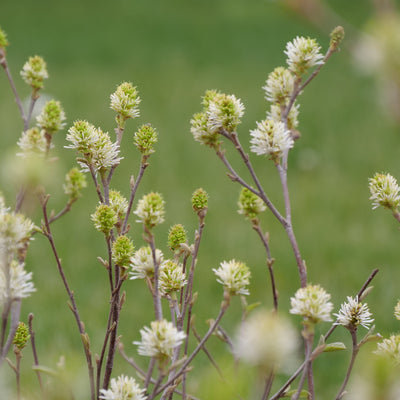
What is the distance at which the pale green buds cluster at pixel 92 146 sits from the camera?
917mm

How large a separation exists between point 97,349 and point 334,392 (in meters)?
0.89

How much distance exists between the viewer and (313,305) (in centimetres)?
76

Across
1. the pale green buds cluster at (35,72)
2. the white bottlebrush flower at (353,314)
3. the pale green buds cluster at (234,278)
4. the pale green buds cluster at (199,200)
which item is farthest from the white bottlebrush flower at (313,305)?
the pale green buds cluster at (35,72)

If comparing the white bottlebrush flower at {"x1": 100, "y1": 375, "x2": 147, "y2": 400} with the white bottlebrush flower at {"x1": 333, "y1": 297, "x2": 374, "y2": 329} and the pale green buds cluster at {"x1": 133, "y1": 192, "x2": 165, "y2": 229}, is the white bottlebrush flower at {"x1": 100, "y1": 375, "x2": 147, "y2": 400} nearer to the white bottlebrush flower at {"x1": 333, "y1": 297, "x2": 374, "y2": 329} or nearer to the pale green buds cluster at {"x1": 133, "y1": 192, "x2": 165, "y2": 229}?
the pale green buds cluster at {"x1": 133, "y1": 192, "x2": 165, "y2": 229}

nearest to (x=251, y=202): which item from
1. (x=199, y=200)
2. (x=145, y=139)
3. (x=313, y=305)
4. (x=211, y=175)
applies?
(x=199, y=200)

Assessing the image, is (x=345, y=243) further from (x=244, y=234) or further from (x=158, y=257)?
(x=158, y=257)

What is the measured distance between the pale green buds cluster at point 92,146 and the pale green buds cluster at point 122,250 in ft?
0.42

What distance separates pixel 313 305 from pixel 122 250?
0.31 m

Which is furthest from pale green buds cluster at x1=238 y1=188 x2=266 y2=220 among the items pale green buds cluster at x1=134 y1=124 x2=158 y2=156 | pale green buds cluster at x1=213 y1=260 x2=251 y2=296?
pale green buds cluster at x1=213 y1=260 x2=251 y2=296

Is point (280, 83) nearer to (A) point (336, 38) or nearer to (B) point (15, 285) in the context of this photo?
(A) point (336, 38)

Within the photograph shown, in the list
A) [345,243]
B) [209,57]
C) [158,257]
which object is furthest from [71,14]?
[158,257]

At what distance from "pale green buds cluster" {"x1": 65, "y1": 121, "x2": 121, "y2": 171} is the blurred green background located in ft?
0.19

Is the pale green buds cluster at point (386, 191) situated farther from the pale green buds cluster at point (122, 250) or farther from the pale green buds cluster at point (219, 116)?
the pale green buds cluster at point (122, 250)

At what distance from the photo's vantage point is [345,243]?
3172 millimetres
